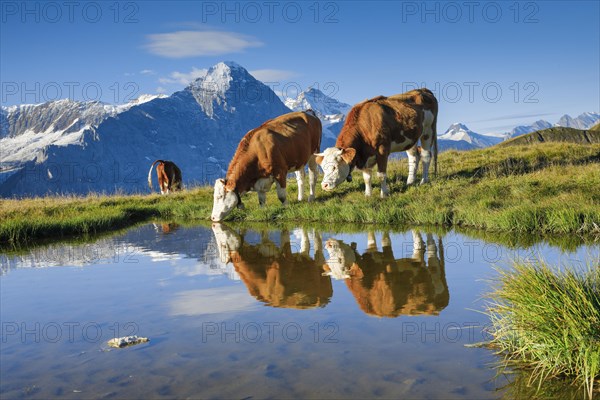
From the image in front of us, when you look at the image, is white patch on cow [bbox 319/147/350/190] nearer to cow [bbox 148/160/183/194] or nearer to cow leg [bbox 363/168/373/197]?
cow leg [bbox 363/168/373/197]

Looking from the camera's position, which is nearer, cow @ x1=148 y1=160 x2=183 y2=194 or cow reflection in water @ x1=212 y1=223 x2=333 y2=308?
cow reflection in water @ x1=212 y1=223 x2=333 y2=308

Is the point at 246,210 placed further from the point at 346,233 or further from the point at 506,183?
the point at 506,183

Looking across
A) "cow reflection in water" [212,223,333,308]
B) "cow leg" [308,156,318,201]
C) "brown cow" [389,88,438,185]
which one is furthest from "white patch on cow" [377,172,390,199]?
"cow reflection in water" [212,223,333,308]

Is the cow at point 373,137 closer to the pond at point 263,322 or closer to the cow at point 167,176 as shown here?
the pond at point 263,322

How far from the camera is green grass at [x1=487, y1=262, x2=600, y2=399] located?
14.3 feet

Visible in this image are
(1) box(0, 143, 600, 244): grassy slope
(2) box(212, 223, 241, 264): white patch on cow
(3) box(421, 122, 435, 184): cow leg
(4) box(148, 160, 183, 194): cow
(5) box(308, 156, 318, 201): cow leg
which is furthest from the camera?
(4) box(148, 160, 183, 194): cow

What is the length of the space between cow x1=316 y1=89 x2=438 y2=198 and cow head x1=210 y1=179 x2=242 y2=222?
2.67 metres

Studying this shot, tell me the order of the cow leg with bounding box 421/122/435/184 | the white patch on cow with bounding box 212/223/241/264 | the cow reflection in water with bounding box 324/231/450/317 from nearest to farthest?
the cow reflection in water with bounding box 324/231/450/317 → the white patch on cow with bounding box 212/223/241/264 → the cow leg with bounding box 421/122/435/184

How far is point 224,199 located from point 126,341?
1120 cm

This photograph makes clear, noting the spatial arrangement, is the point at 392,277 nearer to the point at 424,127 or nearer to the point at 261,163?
the point at 261,163

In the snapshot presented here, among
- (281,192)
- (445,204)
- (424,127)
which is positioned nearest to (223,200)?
(281,192)

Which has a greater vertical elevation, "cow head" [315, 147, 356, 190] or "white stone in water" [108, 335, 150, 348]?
"cow head" [315, 147, 356, 190]

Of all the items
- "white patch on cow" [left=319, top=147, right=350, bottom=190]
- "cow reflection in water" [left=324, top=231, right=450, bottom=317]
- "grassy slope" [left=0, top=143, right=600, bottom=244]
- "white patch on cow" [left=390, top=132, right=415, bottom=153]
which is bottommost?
"cow reflection in water" [left=324, top=231, right=450, bottom=317]

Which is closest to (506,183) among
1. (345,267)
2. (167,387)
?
(345,267)
